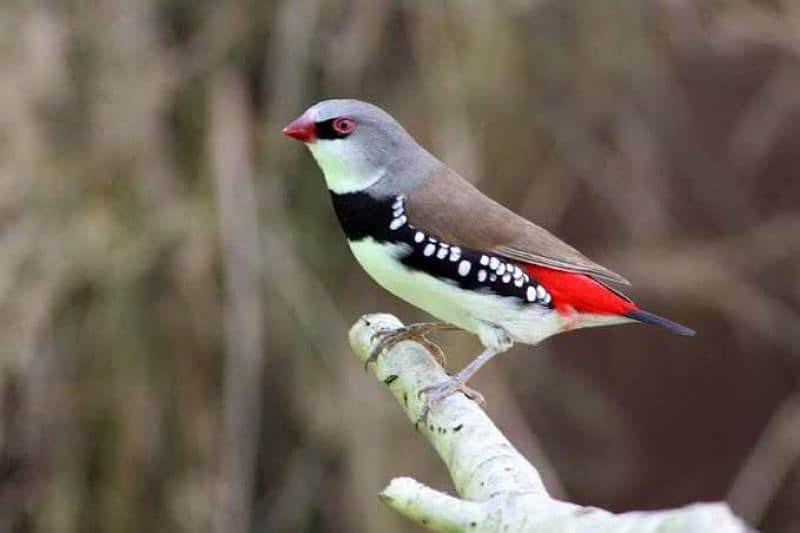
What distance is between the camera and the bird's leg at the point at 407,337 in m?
2.82

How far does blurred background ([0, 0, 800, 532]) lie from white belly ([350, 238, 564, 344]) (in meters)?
1.33

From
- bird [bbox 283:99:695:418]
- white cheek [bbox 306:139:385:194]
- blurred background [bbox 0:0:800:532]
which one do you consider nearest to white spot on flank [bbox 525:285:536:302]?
bird [bbox 283:99:695:418]

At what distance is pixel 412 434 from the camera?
4.39 m

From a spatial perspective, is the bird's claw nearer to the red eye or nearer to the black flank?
the black flank

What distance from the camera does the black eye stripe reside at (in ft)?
8.63

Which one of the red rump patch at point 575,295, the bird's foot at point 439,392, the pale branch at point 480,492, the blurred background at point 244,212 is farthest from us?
the blurred background at point 244,212

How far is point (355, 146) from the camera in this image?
266cm

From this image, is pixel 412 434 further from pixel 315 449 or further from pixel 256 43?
pixel 256 43

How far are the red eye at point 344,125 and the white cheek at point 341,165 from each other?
2 centimetres

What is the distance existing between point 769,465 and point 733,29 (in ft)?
4.74

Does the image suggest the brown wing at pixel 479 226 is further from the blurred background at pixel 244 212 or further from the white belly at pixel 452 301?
the blurred background at pixel 244 212

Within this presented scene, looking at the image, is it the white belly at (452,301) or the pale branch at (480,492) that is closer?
the pale branch at (480,492)

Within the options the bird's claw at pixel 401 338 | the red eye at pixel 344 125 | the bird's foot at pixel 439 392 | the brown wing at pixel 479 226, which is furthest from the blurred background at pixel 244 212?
the bird's foot at pixel 439 392

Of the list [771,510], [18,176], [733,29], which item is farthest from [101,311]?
[771,510]
